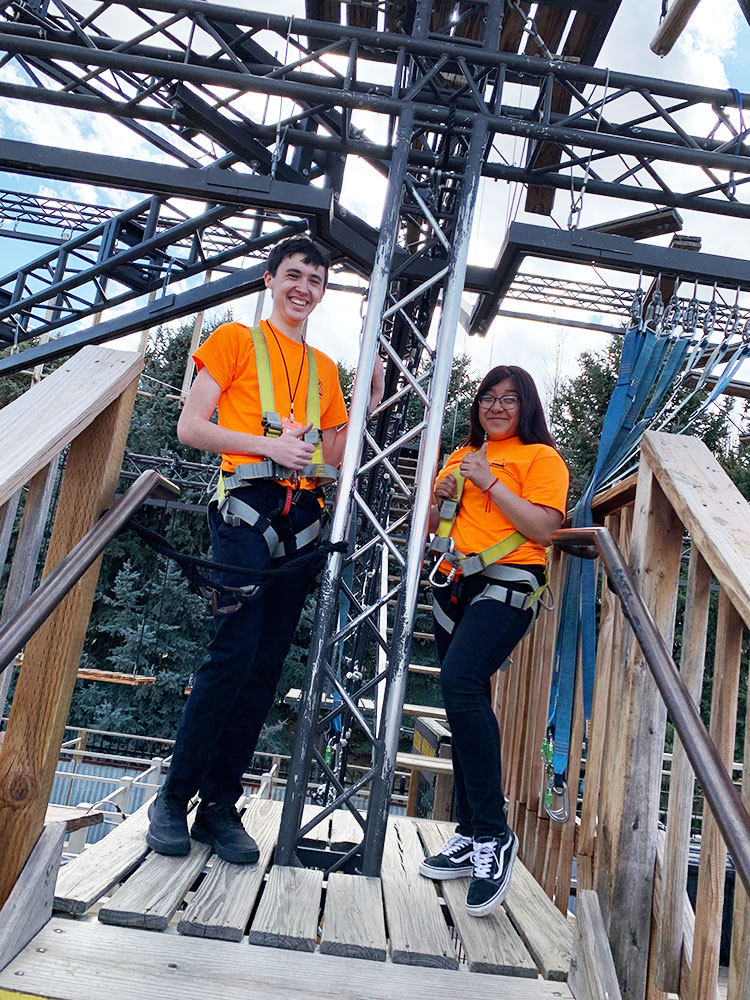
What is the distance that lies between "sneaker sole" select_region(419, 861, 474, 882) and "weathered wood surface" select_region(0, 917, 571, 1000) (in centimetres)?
61

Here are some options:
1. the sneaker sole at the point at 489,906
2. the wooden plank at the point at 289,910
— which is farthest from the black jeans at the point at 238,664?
the sneaker sole at the point at 489,906

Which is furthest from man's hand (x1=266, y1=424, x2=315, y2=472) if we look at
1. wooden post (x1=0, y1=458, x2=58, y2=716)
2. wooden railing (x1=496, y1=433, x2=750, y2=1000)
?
wooden railing (x1=496, y1=433, x2=750, y2=1000)

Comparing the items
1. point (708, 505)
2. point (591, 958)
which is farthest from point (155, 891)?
point (708, 505)

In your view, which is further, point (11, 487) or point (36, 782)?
point (36, 782)

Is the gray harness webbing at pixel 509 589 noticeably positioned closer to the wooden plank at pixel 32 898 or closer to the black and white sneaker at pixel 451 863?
the black and white sneaker at pixel 451 863

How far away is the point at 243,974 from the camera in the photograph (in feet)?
5.75

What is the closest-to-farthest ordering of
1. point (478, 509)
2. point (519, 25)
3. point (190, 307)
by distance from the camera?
point (478, 509)
point (519, 25)
point (190, 307)

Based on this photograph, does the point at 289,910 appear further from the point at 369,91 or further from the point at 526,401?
the point at 369,91

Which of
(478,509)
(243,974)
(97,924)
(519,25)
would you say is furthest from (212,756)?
(519,25)

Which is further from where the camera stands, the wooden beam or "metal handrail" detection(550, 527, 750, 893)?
the wooden beam

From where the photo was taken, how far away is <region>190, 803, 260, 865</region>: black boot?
7.92 ft

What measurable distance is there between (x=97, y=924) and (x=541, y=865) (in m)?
1.61

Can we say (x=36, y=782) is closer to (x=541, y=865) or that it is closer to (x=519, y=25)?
(x=541, y=865)

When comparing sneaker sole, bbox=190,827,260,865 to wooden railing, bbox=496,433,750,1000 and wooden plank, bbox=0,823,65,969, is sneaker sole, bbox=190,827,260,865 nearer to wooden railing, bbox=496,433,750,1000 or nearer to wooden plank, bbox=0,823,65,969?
wooden plank, bbox=0,823,65,969
